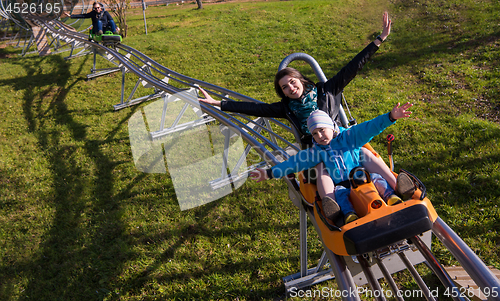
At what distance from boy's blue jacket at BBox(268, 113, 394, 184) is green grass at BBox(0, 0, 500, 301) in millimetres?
1251

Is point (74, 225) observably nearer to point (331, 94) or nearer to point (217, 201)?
point (217, 201)

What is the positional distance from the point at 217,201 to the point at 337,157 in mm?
2195

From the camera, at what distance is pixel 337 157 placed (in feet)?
7.20

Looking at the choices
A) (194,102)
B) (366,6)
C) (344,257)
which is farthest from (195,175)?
(366,6)

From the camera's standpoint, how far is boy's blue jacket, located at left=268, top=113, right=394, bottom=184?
2172 mm

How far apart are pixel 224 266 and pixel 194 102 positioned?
208cm

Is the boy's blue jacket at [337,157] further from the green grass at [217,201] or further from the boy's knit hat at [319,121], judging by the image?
the green grass at [217,201]

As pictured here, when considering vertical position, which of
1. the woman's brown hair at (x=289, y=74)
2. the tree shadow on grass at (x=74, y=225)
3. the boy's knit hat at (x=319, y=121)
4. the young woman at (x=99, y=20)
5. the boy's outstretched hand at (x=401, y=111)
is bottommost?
the tree shadow on grass at (x=74, y=225)

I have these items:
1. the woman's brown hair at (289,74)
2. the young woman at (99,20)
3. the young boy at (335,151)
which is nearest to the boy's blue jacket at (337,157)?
the young boy at (335,151)

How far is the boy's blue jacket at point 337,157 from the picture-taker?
217 cm

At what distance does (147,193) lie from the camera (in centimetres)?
430

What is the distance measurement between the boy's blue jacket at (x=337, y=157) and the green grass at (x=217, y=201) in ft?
4.11

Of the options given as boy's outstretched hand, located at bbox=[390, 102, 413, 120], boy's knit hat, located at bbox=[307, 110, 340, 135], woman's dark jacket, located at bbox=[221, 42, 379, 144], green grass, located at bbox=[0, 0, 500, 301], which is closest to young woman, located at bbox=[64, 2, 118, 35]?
green grass, located at bbox=[0, 0, 500, 301]

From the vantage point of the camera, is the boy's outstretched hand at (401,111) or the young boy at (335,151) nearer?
the boy's outstretched hand at (401,111)
